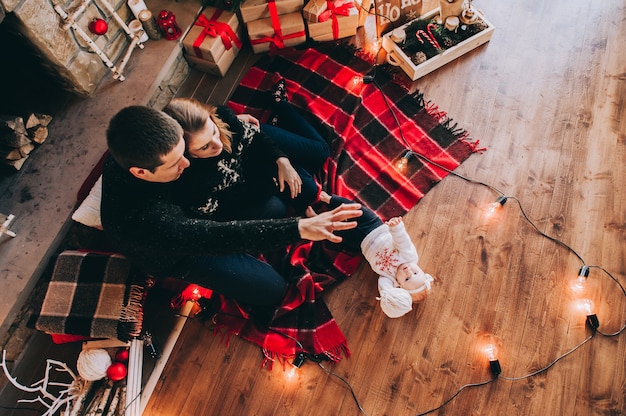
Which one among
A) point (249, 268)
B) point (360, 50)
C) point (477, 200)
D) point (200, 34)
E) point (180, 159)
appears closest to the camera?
point (180, 159)

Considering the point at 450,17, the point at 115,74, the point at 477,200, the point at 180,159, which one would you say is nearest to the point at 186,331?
the point at 180,159

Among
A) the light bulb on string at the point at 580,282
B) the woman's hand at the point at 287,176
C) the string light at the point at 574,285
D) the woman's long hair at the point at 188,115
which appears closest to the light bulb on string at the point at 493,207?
the string light at the point at 574,285

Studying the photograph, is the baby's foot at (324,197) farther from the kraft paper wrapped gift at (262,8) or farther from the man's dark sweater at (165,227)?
the kraft paper wrapped gift at (262,8)

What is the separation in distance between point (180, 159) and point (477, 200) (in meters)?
1.37

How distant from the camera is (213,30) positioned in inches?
85.0

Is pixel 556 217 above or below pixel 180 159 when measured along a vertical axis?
below

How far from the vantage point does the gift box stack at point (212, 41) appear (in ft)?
7.05

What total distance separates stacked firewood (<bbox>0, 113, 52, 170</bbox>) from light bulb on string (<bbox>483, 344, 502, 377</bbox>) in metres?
2.15

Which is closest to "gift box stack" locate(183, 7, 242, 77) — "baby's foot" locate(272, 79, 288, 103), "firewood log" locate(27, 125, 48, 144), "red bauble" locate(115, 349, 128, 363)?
"baby's foot" locate(272, 79, 288, 103)

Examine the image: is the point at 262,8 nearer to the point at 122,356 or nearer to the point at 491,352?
the point at 122,356

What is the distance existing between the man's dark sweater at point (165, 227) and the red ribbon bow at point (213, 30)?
110 centimetres

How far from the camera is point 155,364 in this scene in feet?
5.86

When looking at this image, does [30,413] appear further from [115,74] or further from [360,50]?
[360,50]

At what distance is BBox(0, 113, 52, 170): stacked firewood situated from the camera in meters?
1.74
